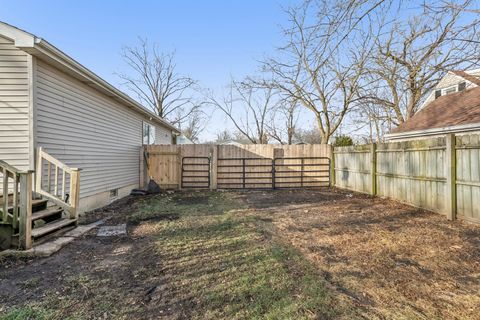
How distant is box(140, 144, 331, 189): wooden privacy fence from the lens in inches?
418

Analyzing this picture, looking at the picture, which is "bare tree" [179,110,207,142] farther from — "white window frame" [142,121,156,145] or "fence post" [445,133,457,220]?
"fence post" [445,133,457,220]

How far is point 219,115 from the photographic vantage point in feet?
74.3

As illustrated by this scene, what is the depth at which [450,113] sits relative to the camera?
32.2ft

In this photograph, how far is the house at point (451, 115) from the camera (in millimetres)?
8312

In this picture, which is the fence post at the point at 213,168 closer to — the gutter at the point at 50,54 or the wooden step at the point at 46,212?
the gutter at the point at 50,54

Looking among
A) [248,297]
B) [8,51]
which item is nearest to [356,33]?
[248,297]

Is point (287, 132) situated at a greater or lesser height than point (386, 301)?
greater

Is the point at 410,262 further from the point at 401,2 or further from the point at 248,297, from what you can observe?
the point at 401,2

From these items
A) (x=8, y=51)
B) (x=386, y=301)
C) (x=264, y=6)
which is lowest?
(x=386, y=301)

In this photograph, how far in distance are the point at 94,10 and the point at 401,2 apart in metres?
10.6

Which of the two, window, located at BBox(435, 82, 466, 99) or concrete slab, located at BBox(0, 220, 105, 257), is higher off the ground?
window, located at BBox(435, 82, 466, 99)

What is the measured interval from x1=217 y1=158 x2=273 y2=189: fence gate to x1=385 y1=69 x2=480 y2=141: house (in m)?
5.67

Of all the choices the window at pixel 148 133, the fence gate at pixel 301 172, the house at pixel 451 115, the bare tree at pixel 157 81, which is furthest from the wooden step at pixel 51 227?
the bare tree at pixel 157 81

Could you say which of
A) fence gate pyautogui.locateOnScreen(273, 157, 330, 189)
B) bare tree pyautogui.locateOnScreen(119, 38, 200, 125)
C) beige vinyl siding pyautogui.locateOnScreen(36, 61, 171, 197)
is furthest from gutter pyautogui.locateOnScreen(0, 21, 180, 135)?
bare tree pyautogui.locateOnScreen(119, 38, 200, 125)
